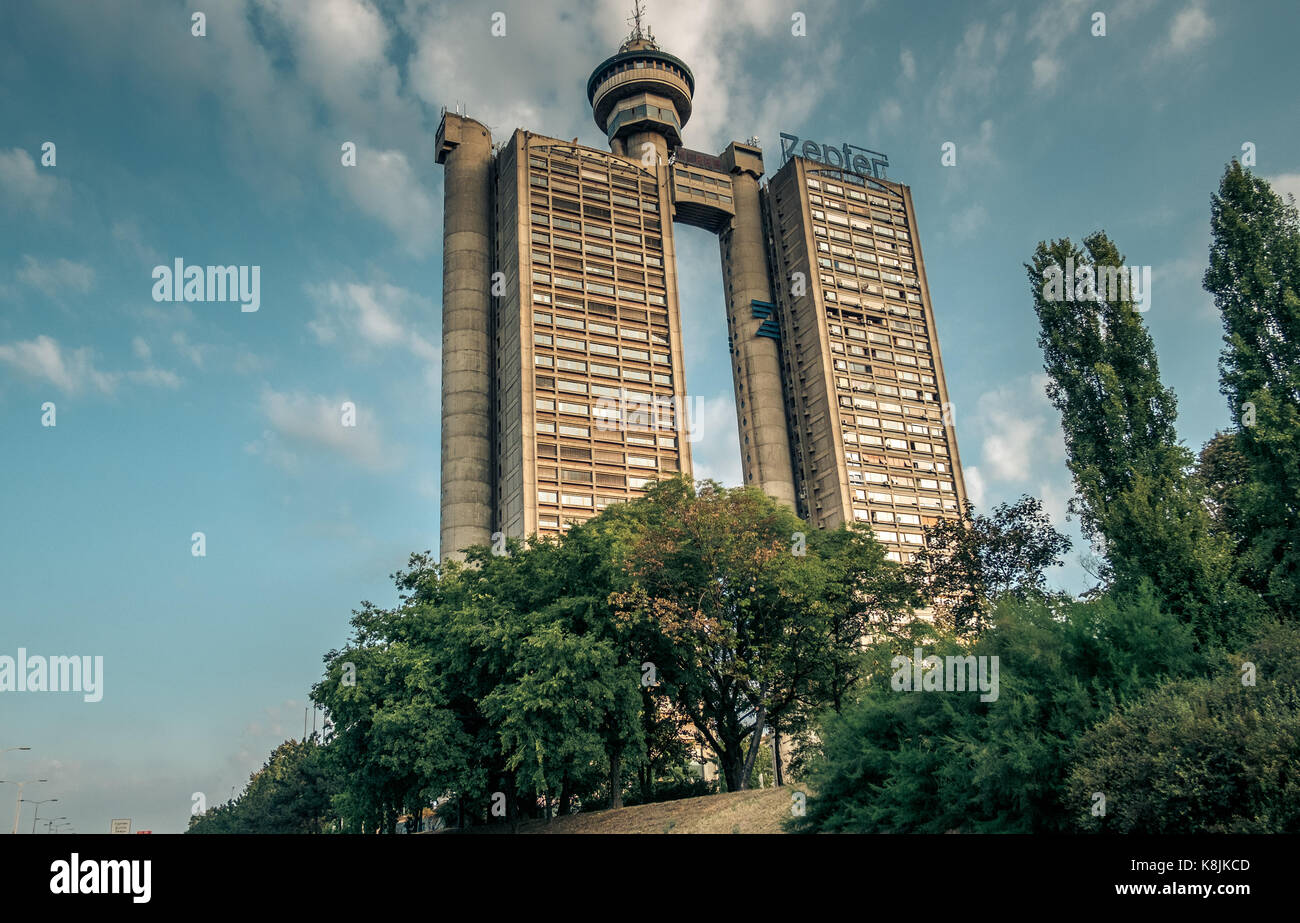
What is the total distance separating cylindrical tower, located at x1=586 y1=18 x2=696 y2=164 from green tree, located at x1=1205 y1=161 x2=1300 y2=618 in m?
123

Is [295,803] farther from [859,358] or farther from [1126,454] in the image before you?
[859,358]

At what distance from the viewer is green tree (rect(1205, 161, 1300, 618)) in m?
22.7

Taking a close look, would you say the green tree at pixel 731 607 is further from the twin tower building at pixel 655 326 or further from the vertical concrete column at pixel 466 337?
the vertical concrete column at pixel 466 337

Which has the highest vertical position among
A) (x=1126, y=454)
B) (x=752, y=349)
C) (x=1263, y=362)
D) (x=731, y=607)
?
(x=752, y=349)

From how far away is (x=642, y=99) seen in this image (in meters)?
147

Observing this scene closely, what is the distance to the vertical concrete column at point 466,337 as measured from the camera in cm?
10994

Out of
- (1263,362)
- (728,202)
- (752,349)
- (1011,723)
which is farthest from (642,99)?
(1011,723)

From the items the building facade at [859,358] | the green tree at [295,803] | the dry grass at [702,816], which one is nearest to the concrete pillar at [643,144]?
the building facade at [859,358]

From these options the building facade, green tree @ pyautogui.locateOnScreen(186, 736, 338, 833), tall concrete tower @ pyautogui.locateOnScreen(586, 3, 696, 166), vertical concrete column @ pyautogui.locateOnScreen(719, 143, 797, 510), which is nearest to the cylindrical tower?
tall concrete tower @ pyautogui.locateOnScreen(586, 3, 696, 166)

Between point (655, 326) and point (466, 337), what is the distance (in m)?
25.6

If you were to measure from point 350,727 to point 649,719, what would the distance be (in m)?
12.7

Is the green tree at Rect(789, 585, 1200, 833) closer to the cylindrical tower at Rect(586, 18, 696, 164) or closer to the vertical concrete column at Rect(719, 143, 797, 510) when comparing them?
the vertical concrete column at Rect(719, 143, 797, 510)

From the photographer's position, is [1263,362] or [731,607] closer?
[1263,362]
